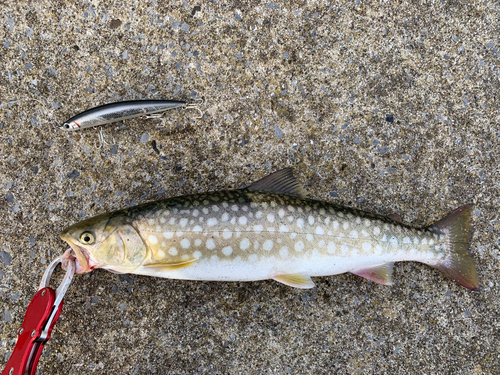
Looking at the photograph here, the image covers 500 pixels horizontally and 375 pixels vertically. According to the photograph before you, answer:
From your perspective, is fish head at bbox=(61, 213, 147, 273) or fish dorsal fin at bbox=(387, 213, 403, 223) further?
fish dorsal fin at bbox=(387, 213, 403, 223)

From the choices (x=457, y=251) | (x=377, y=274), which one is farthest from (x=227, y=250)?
(x=457, y=251)

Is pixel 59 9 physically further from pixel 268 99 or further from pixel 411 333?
pixel 411 333

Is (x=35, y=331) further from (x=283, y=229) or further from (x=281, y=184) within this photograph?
(x=281, y=184)

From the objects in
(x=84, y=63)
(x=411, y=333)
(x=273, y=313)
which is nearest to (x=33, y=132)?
(x=84, y=63)

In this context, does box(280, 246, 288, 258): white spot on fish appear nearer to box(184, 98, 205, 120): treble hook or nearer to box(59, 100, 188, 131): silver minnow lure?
box(184, 98, 205, 120): treble hook

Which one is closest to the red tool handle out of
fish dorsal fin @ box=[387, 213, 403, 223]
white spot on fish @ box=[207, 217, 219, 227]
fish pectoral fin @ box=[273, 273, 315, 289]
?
white spot on fish @ box=[207, 217, 219, 227]

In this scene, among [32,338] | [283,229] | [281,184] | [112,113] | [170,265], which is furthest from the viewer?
[112,113]
